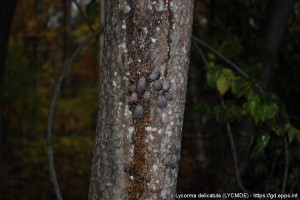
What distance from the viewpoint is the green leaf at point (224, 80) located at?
240 centimetres

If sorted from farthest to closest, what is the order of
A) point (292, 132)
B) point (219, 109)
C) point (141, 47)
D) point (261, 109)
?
point (219, 109)
point (292, 132)
point (261, 109)
point (141, 47)

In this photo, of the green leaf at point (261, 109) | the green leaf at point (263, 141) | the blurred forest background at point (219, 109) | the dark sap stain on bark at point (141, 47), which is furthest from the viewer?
the blurred forest background at point (219, 109)

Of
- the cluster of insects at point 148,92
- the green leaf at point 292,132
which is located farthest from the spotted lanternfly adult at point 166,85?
the green leaf at point 292,132

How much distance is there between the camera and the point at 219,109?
2709 mm

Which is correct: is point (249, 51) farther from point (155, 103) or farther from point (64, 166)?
point (64, 166)

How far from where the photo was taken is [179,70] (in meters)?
1.45

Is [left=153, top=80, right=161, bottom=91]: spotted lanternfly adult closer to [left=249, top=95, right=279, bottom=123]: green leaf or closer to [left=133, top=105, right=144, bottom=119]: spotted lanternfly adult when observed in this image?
[left=133, top=105, right=144, bottom=119]: spotted lanternfly adult

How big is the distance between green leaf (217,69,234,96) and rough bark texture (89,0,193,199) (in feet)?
3.14

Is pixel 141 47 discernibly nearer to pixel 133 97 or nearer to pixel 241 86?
pixel 133 97

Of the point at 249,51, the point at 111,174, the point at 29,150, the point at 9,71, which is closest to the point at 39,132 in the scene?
the point at 29,150

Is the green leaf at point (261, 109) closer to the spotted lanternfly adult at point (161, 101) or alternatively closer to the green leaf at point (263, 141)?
the green leaf at point (263, 141)

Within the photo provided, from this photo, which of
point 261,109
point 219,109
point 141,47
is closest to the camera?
point 141,47

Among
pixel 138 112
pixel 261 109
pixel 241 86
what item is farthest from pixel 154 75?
pixel 241 86

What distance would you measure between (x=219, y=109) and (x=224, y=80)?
356 millimetres
